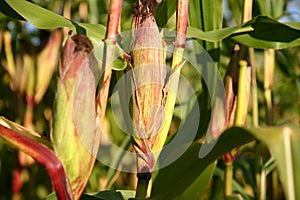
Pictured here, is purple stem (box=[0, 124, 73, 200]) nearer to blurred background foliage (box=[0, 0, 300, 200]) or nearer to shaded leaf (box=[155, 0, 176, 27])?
shaded leaf (box=[155, 0, 176, 27])

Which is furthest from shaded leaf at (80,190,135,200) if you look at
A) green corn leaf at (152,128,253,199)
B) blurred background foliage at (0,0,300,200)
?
blurred background foliage at (0,0,300,200)

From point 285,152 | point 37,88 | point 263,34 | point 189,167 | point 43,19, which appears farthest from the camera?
point 37,88

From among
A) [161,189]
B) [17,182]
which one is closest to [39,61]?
[17,182]

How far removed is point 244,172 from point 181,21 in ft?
2.54

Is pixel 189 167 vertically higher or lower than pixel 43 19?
lower

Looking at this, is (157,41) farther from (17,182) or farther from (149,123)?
(17,182)

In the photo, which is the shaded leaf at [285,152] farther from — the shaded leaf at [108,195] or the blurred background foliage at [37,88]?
the blurred background foliage at [37,88]

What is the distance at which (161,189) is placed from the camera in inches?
18.4

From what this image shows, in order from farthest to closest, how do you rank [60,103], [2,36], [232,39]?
1. [2,36]
2. [232,39]
3. [60,103]

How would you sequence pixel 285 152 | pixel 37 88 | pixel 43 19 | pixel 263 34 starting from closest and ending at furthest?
1. pixel 285 152
2. pixel 43 19
3. pixel 263 34
4. pixel 37 88

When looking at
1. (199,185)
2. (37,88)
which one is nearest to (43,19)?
(199,185)

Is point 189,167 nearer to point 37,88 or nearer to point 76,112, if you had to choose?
point 76,112

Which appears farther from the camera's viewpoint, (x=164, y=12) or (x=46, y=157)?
(x=164, y=12)

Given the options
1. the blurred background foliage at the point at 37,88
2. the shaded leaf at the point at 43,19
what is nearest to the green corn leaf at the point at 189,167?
the shaded leaf at the point at 43,19
